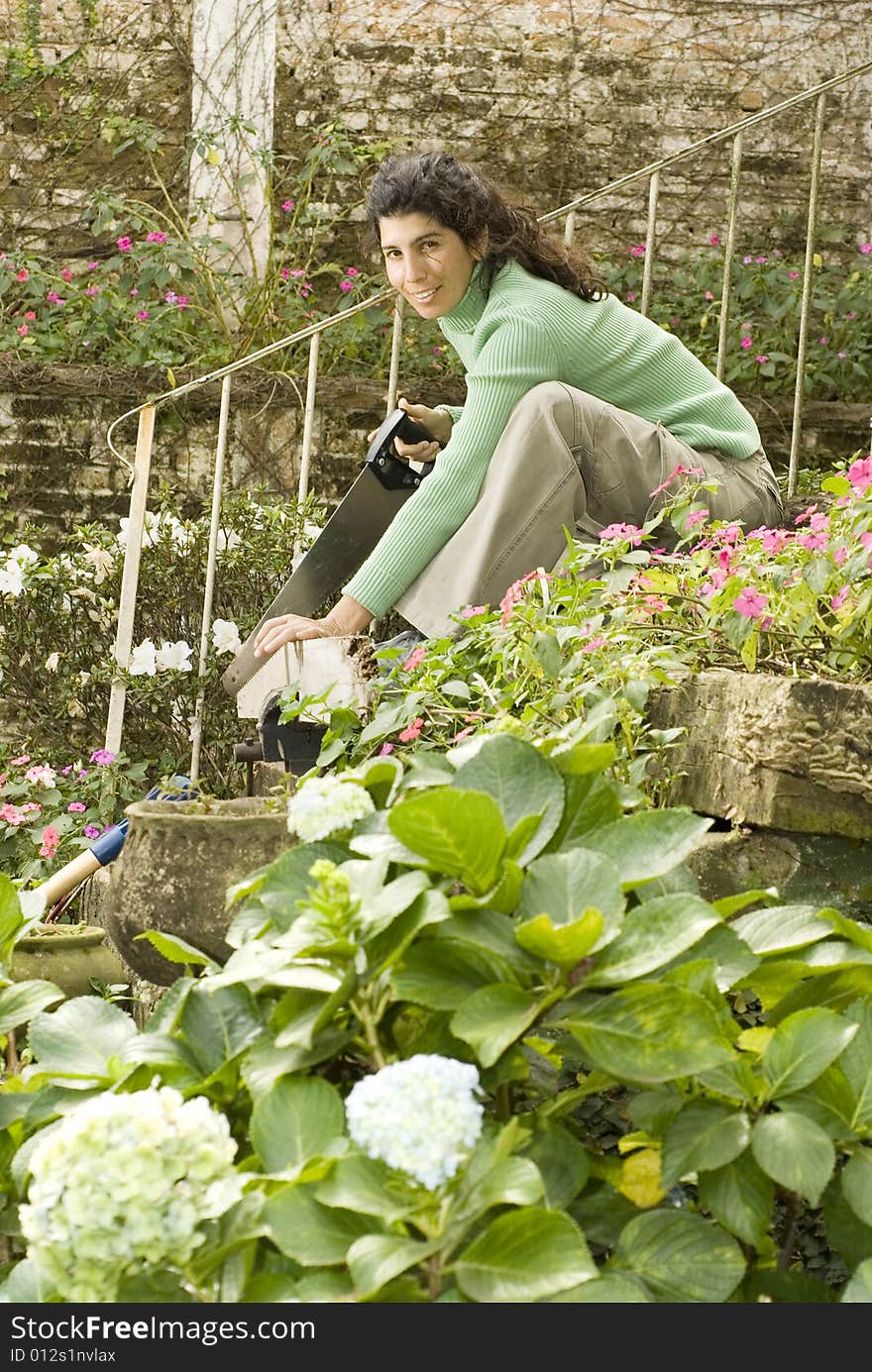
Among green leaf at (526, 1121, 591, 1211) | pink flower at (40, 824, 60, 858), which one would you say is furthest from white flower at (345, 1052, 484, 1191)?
pink flower at (40, 824, 60, 858)

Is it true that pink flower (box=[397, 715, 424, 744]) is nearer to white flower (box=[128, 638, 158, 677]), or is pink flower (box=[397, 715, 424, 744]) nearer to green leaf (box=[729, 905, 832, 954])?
green leaf (box=[729, 905, 832, 954])

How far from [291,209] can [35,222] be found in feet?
3.52

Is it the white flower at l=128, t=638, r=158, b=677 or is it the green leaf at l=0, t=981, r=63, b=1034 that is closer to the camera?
the green leaf at l=0, t=981, r=63, b=1034

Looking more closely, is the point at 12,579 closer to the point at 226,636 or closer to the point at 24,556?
the point at 24,556

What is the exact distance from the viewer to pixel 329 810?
101 centimetres

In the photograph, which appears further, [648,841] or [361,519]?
[361,519]

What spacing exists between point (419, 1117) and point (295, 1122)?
143mm

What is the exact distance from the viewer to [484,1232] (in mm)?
730

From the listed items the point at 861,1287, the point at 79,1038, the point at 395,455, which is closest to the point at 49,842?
the point at 395,455

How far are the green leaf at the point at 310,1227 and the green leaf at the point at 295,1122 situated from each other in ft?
0.11

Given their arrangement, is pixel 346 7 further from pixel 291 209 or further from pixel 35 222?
pixel 35 222

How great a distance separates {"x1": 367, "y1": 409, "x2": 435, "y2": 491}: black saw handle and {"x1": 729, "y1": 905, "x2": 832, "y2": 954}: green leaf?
164 centimetres

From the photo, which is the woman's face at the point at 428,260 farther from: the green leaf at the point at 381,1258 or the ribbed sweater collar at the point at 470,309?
the green leaf at the point at 381,1258

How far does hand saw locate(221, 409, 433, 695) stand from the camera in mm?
2512
